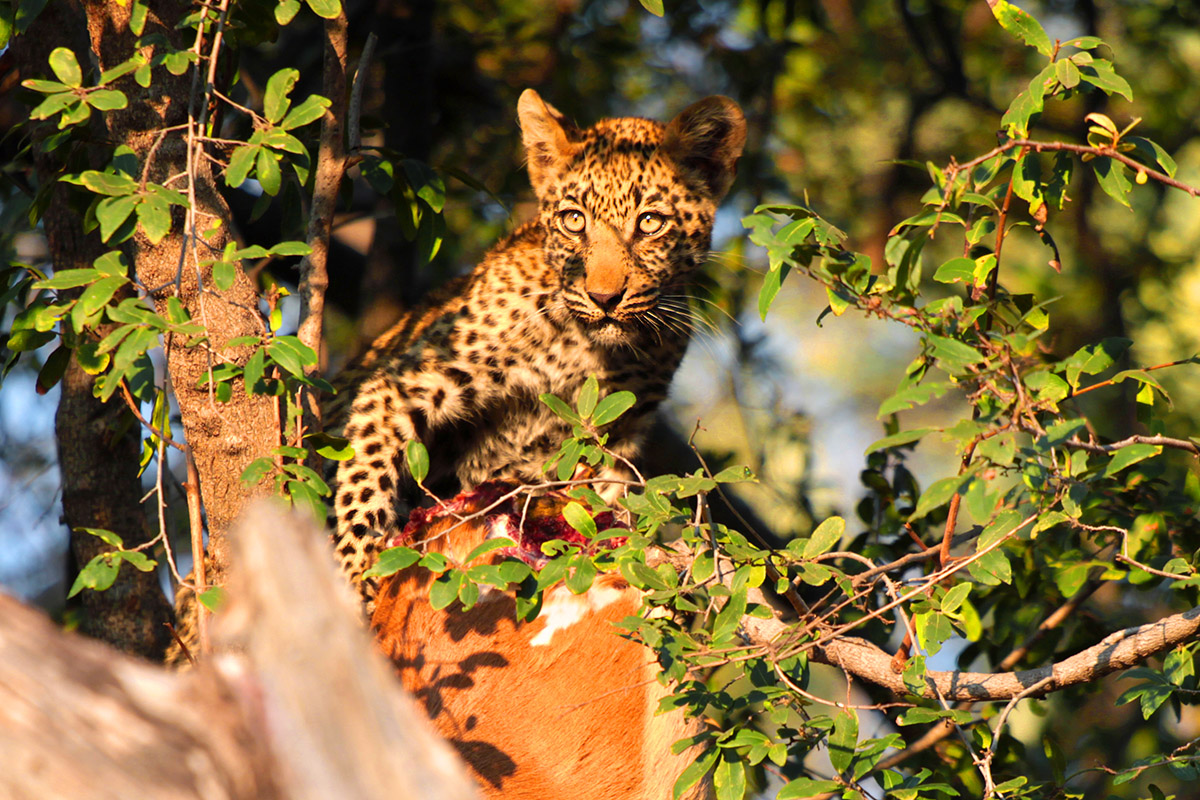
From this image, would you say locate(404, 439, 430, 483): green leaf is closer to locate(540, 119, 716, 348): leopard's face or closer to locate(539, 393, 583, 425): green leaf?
locate(539, 393, 583, 425): green leaf

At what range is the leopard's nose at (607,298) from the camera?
418 cm

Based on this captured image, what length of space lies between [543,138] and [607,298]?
0.96 metres

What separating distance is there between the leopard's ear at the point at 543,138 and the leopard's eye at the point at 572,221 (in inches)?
9.6

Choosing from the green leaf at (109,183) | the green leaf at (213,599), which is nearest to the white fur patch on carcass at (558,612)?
the green leaf at (213,599)

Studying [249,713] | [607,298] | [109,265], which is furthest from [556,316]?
[249,713]

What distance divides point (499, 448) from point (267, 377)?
5.81 ft

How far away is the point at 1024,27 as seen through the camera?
97.1 inches

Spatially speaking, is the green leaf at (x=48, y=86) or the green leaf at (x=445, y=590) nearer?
the green leaf at (x=445, y=590)

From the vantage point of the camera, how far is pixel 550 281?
4.50m

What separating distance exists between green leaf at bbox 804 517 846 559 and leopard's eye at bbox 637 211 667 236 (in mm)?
2205

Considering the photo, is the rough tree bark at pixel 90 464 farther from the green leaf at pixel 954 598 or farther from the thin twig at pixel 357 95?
the green leaf at pixel 954 598

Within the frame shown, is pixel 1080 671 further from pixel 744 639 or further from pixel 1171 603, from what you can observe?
pixel 1171 603

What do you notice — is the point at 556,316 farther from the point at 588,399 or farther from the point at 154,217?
the point at 154,217

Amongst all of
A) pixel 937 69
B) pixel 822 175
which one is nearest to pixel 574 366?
pixel 937 69
